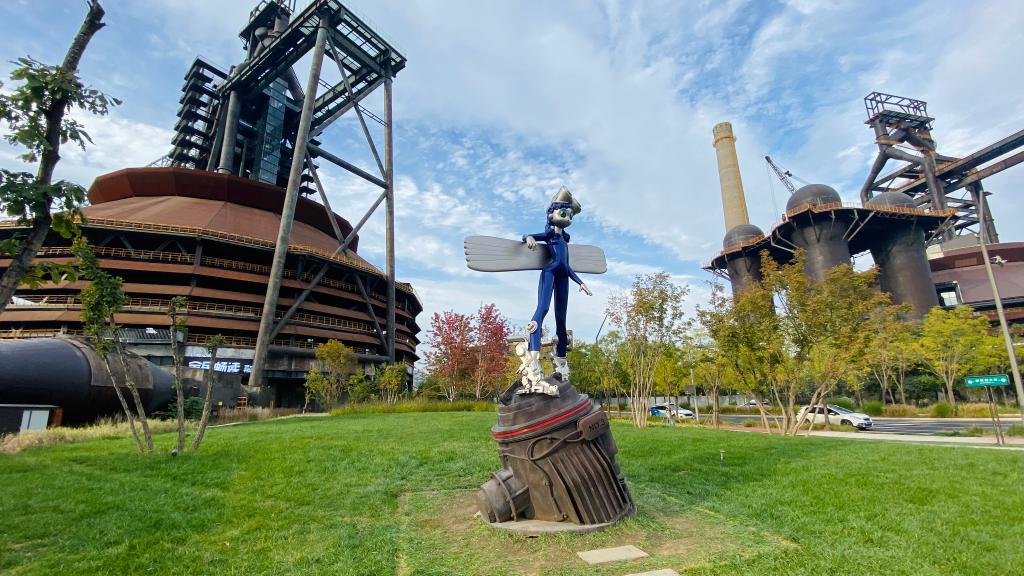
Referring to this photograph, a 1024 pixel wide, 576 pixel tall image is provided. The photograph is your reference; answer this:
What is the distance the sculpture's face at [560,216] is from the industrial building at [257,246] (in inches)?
1062

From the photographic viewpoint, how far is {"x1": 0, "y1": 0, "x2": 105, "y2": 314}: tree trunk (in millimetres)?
3961

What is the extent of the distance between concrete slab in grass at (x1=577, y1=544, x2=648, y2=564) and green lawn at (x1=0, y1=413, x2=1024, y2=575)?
162 millimetres

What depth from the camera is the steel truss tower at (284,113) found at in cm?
3850

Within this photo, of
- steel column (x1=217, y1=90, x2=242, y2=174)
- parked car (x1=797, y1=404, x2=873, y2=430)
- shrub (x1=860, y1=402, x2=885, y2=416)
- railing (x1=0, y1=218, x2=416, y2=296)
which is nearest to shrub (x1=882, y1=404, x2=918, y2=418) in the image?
shrub (x1=860, y1=402, x2=885, y2=416)

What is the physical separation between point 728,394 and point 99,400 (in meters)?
59.4

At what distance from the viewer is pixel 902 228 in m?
48.0

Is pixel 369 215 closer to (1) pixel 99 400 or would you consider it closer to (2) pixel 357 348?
(2) pixel 357 348

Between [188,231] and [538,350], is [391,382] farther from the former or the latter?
[538,350]

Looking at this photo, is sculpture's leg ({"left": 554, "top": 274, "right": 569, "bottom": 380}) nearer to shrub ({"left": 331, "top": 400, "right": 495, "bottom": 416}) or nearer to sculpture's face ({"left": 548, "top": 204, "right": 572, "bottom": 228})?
sculpture's face ({"left": 548, "top": 204, "right": 572, "bottom": 228})

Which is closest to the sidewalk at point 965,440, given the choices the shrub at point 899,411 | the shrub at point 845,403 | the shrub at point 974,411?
the shrub at point 974,411

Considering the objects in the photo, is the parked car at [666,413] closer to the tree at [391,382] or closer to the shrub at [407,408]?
the shrub at [407,408]

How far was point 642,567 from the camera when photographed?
13.8 ft

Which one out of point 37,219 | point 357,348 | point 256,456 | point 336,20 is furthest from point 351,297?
point 37,219

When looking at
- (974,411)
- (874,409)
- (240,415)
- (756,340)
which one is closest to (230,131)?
(240,415)
